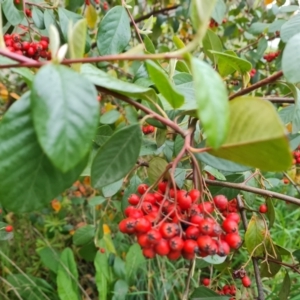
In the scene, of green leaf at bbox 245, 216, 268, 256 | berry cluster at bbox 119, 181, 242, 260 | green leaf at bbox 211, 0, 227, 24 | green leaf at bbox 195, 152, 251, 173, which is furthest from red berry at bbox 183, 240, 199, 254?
green leaf at bbox 211, 0, 227, 24

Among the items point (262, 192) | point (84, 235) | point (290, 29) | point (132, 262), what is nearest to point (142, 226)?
point (262, 192)

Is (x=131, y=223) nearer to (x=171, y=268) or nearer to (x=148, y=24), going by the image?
(x=148, y=24)

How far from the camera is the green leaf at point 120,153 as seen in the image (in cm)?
54

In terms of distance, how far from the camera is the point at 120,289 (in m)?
1.76

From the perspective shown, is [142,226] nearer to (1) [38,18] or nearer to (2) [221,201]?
(2) [221,201]

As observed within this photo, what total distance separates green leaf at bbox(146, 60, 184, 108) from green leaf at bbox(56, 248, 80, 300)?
4.42ft

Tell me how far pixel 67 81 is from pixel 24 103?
0.06 m

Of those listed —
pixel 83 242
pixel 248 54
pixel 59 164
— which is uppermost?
pixel 59 164

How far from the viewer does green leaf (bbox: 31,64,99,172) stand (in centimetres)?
40

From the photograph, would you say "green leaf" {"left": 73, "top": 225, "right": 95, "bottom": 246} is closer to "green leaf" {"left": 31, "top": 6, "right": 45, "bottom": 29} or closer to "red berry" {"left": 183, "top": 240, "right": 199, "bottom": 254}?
"green leaf" {"left": 31, "top": 6, "right": 45, "bottom": 29}

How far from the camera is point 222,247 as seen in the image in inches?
22.0

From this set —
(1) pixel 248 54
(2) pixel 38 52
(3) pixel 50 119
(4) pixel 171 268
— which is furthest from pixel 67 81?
(4) pixel 171 268

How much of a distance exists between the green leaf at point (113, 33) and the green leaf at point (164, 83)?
1.41 ft

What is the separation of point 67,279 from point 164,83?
1422 millimetres
